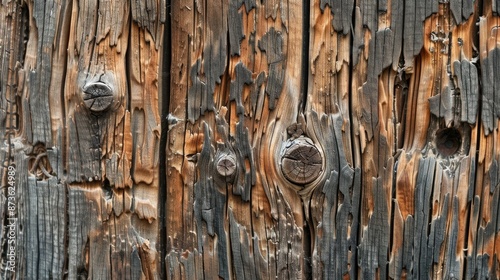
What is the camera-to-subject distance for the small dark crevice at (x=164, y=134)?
224cm

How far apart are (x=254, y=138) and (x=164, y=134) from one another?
309mm

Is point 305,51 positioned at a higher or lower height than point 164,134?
higher

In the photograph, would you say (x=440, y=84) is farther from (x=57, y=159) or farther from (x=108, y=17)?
(x=57, y=159)

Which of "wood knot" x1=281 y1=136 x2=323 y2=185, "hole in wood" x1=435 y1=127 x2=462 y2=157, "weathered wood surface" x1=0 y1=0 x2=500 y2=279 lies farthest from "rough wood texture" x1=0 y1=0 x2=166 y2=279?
"hole in wood" x1=435 y1=127 x2=462 y2=157

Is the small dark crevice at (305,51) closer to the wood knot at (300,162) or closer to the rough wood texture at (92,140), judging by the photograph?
the wood knot at (300,162)

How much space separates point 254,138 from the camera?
2.20 metres

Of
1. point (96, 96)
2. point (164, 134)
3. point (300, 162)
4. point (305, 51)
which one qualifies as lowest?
point (300, 162)

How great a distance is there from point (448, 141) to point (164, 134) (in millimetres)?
954

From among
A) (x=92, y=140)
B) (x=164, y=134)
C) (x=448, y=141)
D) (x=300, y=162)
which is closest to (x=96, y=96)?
(x=92, y=140)

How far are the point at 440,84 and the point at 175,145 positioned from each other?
0.90 metres

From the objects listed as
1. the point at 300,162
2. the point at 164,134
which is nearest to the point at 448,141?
the point at 300,162

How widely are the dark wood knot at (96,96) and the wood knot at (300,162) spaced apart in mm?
619

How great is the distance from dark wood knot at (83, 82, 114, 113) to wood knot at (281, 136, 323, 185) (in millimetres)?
619

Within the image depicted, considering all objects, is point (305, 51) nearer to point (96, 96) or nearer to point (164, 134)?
point (164, 134)
